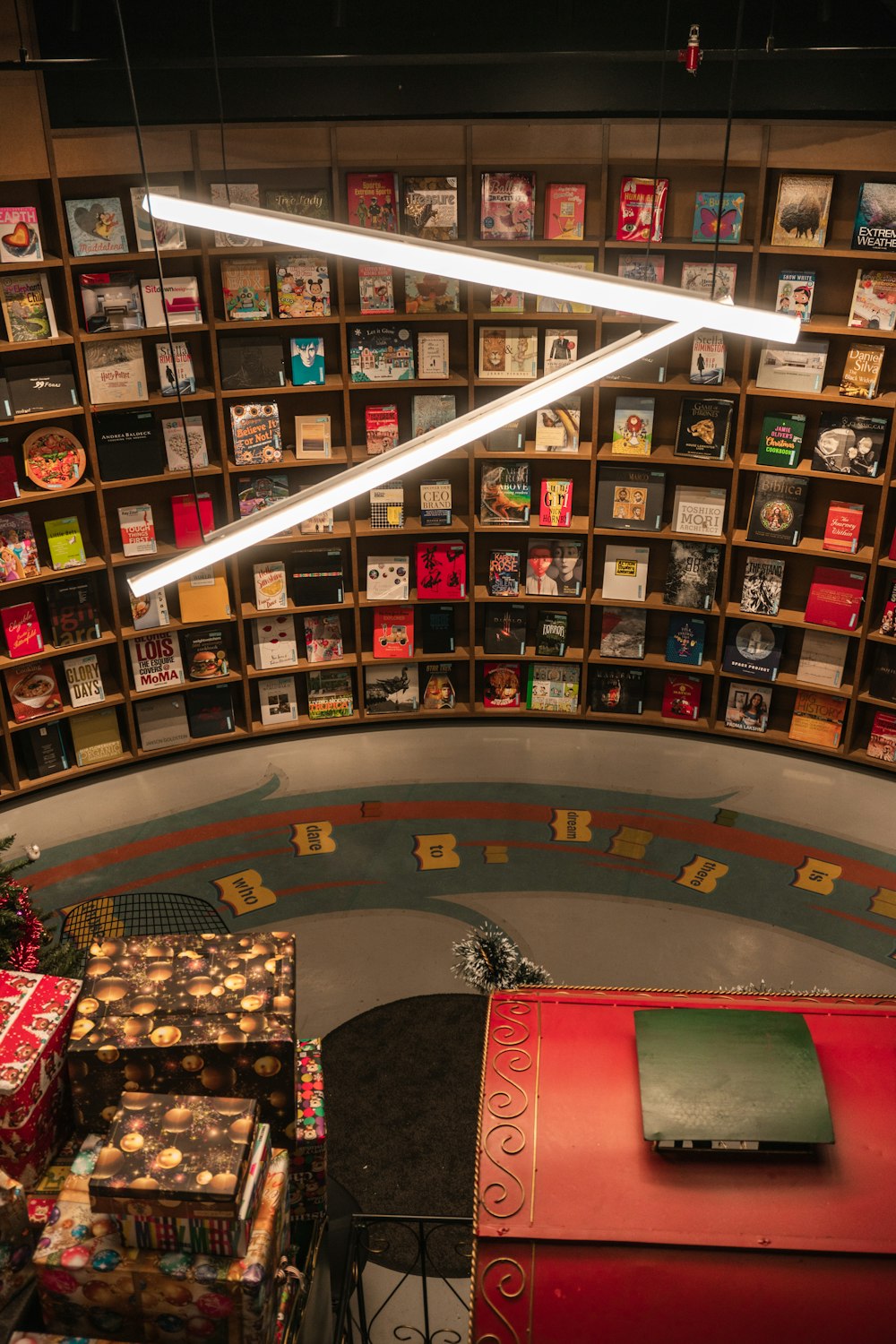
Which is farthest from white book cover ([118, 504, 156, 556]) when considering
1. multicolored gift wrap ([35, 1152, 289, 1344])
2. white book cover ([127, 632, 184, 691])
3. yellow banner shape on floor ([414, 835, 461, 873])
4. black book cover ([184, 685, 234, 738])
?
multicolored gift wrap ([35, 1152, 289, 1344])

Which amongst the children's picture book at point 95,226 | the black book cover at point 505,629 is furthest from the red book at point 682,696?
the children's picture book at point 95,226

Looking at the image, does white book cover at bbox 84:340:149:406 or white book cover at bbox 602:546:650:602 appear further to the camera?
white book cover at bbox 602:546:650:602

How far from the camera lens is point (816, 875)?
5707 mm

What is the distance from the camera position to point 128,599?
6.43 meters

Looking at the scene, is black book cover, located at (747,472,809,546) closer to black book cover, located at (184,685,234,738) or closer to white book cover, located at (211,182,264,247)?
white book cover, located at (211,182,264,247)

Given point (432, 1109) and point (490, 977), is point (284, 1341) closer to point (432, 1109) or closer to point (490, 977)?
point (490, 977)

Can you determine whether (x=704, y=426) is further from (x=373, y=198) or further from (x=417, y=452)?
(x=417, y=452)

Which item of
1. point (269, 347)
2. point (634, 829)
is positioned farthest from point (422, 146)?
point (634, 829)

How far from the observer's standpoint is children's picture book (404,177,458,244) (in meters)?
5.98

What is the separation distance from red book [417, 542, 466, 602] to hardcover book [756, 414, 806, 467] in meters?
1.72

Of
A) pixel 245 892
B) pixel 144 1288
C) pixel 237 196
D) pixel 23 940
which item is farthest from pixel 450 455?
pixel 144 1288

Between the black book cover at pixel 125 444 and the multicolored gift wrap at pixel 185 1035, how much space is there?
11.7 feet

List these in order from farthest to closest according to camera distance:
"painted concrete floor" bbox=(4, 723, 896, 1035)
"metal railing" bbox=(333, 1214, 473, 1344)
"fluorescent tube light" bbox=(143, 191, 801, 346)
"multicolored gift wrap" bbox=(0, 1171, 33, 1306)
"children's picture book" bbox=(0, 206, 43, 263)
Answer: "children's picture book" bbox=(0, 206, 43, 263), "painted concrete floor" bbox=(4, 723, 896, 1035), "metal railing" bbox=(333, 1214, 473, 1344), "multicolored gift wrap" bbox=(0, 1171, 33, 1306), "fluorescent tube light" bbox=(143, 191, 801, 346)

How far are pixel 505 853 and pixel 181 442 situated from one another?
271 centimetres
